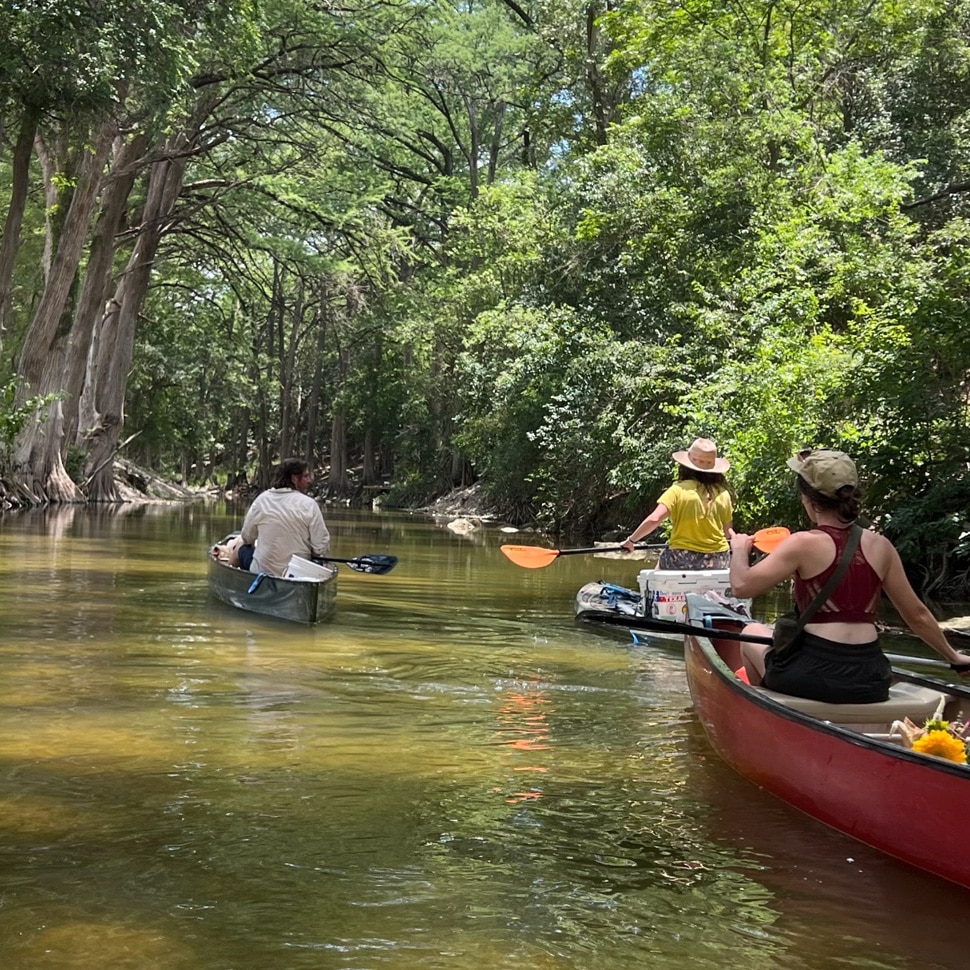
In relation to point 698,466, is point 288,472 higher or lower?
lower

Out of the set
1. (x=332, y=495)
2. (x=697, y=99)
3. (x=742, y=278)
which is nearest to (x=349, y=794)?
(x=742, y=278)

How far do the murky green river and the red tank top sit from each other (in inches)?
27.6

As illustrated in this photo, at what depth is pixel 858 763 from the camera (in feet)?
15.6

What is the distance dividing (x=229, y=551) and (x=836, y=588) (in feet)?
28.3

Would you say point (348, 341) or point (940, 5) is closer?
point (940, 5)

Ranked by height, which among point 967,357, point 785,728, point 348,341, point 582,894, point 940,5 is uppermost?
point 940,5

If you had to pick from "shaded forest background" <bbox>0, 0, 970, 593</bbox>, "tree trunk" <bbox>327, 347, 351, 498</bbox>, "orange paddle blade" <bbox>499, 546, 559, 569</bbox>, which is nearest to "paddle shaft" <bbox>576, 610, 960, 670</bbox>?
"orange paddle blade" <bbox>499, 546, 559, 569</bbox>

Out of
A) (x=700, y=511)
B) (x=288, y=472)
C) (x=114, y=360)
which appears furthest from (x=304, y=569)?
(x=114, y=360)

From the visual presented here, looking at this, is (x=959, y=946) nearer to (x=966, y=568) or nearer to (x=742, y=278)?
(x=966, y=568)

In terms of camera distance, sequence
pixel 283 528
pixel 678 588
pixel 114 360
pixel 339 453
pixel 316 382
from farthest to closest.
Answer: pixel 316 382 → pixel 339 453 → pixel 114 360 → pixel 283 528 → pixel 678 588

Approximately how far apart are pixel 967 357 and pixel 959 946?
11.2m

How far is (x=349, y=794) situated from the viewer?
5379 mm

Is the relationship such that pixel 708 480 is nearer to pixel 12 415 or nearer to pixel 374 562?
pixel 374 562

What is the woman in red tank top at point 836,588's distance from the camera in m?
5.19
